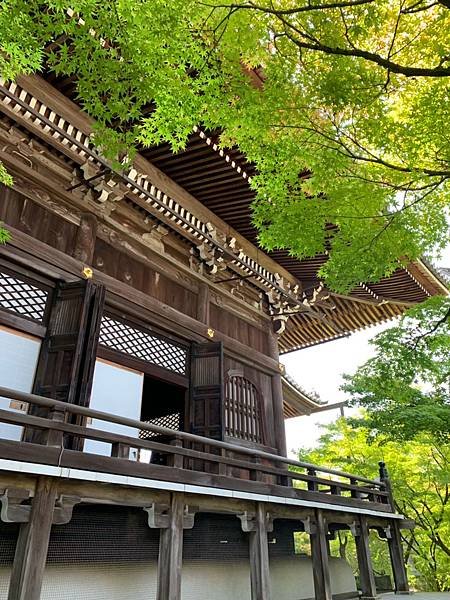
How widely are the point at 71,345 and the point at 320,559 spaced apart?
5.15m

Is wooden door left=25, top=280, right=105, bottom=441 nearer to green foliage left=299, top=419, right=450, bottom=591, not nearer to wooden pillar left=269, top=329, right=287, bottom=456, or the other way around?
wooden pillar left=269, top=329, right=287, bottom=456

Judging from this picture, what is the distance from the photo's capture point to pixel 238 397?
894 centimetres

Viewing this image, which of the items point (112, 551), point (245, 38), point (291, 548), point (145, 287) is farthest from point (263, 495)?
point (245, 38)

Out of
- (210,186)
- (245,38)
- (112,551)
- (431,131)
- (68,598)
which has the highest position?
(210,186)

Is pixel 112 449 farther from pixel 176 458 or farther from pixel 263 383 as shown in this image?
pixel 263 383

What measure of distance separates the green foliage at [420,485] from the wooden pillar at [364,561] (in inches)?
190

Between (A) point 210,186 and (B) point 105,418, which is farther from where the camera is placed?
(A) point 210,186

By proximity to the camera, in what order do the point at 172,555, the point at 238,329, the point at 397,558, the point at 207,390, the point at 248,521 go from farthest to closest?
the point at 238,329 → the point at 397,558 → the point at 207,390 → the point at 248,521 → the point at 172,555

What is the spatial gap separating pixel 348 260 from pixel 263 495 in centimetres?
348

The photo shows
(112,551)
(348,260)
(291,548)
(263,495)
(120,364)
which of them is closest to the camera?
(112,551)

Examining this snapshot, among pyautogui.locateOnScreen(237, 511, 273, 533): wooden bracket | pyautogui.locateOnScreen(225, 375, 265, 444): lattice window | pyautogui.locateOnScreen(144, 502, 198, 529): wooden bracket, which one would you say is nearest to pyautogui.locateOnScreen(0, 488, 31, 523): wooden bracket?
pyautogui.locateOnScreen(144, 502, 198, 529): wooden bracket

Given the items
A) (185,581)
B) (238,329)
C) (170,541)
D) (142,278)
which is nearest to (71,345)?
(142,278)

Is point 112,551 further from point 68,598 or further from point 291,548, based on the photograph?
point 291,548

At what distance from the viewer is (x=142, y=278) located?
7.65 meters
